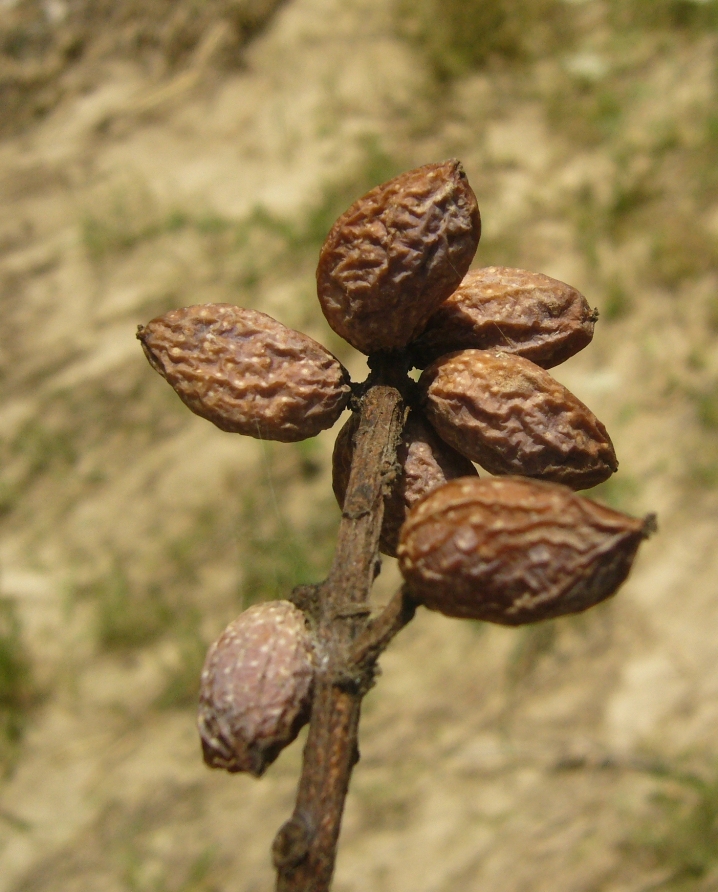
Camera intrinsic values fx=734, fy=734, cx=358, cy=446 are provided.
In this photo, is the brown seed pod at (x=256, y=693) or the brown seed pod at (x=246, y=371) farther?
the brown seed pod at (x=246, y=371)

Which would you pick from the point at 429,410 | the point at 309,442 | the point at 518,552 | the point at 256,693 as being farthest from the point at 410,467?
the point at 309,442

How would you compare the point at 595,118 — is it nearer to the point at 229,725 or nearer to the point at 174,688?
the point at 174,688

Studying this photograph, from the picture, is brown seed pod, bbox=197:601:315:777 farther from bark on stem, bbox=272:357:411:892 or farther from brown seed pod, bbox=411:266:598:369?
brown seed pod, bbox=411:266:598:369

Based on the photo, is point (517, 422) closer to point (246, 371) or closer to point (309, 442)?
point (246, 371)

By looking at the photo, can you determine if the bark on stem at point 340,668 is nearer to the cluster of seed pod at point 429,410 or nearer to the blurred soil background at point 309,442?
the cluster of seed pod at point 429,410

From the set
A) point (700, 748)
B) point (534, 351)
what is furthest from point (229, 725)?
point (700, 748)

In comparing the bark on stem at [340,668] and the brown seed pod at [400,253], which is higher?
the brown seed pod at [400,253]

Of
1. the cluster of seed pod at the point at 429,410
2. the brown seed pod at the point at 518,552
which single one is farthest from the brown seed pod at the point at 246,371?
the brown seed pod at the point at 518,552
